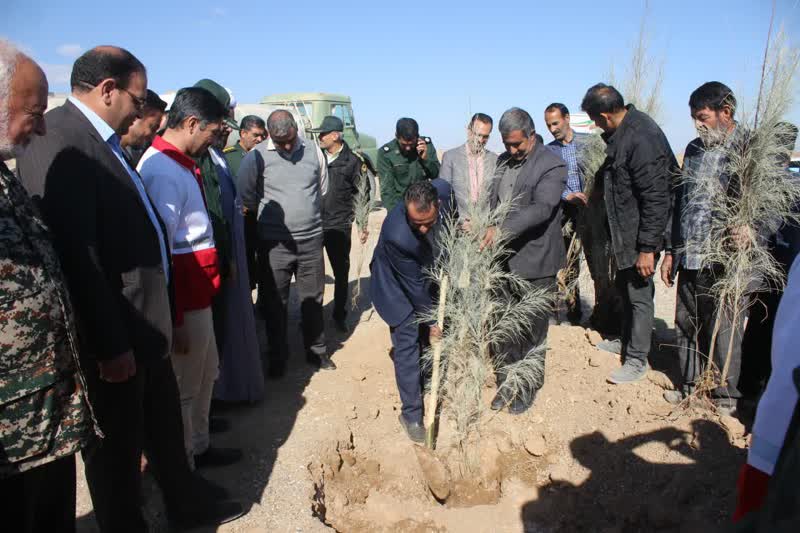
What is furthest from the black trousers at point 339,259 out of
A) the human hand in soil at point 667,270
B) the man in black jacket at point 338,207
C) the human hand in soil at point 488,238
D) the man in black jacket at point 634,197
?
the human hand in soil at point 667,270

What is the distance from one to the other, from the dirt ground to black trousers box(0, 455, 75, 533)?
805 mm

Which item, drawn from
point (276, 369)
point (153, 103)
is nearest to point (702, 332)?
point (276, 369)

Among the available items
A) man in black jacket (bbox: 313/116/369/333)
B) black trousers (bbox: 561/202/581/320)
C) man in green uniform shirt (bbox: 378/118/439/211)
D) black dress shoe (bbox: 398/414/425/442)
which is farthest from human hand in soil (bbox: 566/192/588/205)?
black dress shoe (bbox: 398/414/425/442)

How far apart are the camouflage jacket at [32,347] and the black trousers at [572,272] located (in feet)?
13.8

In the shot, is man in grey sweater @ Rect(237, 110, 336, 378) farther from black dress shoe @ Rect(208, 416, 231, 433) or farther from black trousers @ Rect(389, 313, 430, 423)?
black trousers @ Rect(389, 313, 430, 423)

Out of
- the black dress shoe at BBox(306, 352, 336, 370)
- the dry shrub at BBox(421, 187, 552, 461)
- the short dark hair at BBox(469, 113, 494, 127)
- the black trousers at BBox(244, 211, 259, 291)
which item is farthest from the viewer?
the black trousers at BBox(244, 211, 259, 291)

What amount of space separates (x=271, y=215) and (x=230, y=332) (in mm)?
1001

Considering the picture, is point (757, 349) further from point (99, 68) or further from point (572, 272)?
point (99, 68)

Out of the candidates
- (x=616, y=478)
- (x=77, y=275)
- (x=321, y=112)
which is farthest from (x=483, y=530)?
(x=321, y=112)

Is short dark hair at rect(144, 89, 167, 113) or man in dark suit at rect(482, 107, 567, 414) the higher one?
short dark hair at rect(144, 89, 167, 113)

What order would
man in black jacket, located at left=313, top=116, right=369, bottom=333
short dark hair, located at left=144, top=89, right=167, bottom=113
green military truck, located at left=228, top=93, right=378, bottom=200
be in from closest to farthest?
short dark hair, located at left=144, top=89, right=167, bottom=113, man in black jacket, located at left=313, top=116, right=369, bottom=333, green military truck, located at left=228, top=93, right=378, bottom=200

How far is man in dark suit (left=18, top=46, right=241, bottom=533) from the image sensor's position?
1.60m

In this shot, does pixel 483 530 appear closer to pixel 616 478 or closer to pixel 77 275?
pixel 616 478

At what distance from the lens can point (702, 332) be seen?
11.5 feet
